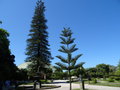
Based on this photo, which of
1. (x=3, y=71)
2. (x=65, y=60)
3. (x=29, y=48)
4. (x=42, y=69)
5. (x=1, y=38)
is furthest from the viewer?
(x=29, y=48)

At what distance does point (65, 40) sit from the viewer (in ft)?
57.1

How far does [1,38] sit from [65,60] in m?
7.68

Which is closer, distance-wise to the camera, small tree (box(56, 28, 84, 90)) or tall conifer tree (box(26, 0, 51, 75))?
small tree (box(56, 28, 84, 90))

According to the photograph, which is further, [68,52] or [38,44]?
[38,44]

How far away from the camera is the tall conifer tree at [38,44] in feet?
91.0

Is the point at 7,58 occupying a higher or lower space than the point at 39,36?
lower

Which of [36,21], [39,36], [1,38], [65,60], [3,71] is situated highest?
[36,21]

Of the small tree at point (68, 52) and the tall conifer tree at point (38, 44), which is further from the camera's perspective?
the tall conifer tree at point (38, 44)

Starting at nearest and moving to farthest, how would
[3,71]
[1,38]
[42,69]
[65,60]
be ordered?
1. [3,71]
2. [1,38]
3. [65,60]
4. [42,69]

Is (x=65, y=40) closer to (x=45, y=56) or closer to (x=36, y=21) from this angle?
(x=45, y=56)

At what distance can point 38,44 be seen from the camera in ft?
94.7

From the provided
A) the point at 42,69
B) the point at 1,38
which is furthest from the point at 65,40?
the point at 42,69

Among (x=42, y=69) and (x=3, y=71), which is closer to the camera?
(x=3, y=71)

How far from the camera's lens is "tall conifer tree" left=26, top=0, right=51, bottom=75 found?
27734 mm
